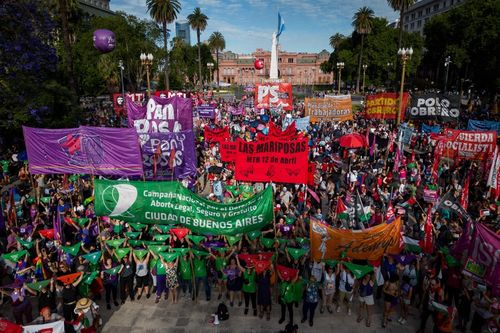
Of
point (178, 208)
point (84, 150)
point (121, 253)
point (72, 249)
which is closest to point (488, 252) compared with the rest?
point (178, 208)

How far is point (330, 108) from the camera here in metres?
22.1

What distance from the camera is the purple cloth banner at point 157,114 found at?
512 inches

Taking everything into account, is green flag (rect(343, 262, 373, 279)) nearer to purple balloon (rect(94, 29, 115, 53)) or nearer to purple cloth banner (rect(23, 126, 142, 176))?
purple cloth banner (rect(23, 126, 142, 176))

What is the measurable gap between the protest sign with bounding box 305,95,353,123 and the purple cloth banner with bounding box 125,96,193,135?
11.2 m

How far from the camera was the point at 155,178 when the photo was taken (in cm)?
1210

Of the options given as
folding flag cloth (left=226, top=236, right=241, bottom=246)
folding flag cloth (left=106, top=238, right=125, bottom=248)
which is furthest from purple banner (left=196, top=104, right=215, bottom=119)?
folding flag cloth (left=106, top=238, right=125, bottom=248)

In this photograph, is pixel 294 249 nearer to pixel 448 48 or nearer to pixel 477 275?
pixel 477 275

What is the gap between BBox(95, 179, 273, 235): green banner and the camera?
8070 millimetres

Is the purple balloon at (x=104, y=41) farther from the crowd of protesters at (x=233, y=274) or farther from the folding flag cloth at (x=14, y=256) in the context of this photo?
the folding flag cloth at (x=14, y=256)

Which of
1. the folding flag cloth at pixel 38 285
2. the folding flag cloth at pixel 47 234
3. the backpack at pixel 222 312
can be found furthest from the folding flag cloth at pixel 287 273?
the folding flag cloth at pixel 47 234

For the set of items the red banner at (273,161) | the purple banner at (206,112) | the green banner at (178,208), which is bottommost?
the green banner at (178,208)

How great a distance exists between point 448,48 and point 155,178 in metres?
40.0

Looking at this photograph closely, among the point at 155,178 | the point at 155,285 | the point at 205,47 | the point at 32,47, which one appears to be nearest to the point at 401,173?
the point at 155,178

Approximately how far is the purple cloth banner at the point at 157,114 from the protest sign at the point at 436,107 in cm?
1142
